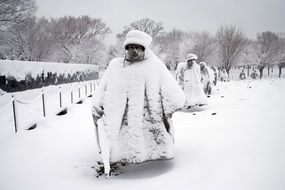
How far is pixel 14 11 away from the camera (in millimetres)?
17500

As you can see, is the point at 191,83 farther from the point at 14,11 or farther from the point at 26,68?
the point at 14,11

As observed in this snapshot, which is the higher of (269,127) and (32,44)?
(32,44)

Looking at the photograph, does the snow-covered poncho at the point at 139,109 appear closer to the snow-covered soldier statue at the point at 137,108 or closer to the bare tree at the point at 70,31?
the snow-covered soldier statue at the point at 137,108

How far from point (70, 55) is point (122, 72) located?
3808 centimetres

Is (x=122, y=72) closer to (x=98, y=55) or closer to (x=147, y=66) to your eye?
(x=147, y=66)

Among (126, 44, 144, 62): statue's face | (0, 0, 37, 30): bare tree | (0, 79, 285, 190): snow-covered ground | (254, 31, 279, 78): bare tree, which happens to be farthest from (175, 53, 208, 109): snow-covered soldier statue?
(254, 31, 279, 78): bare tree

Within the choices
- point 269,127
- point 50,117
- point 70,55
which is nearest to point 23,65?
point 50,117

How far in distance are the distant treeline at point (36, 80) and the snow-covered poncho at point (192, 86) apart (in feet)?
27.5

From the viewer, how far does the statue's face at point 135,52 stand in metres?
3.37

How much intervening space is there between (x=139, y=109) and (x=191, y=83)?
606 centimetres

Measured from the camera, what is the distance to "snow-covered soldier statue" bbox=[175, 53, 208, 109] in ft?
28.9

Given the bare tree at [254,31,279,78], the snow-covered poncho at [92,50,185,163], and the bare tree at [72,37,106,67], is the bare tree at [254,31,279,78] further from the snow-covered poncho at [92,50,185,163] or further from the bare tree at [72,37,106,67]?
the snow-covered poncho at [92,50,185,163]

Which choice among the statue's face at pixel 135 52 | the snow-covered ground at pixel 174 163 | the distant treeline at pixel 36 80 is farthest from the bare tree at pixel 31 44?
the statue's face at pixel 135 52

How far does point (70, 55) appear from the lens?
128 ft
